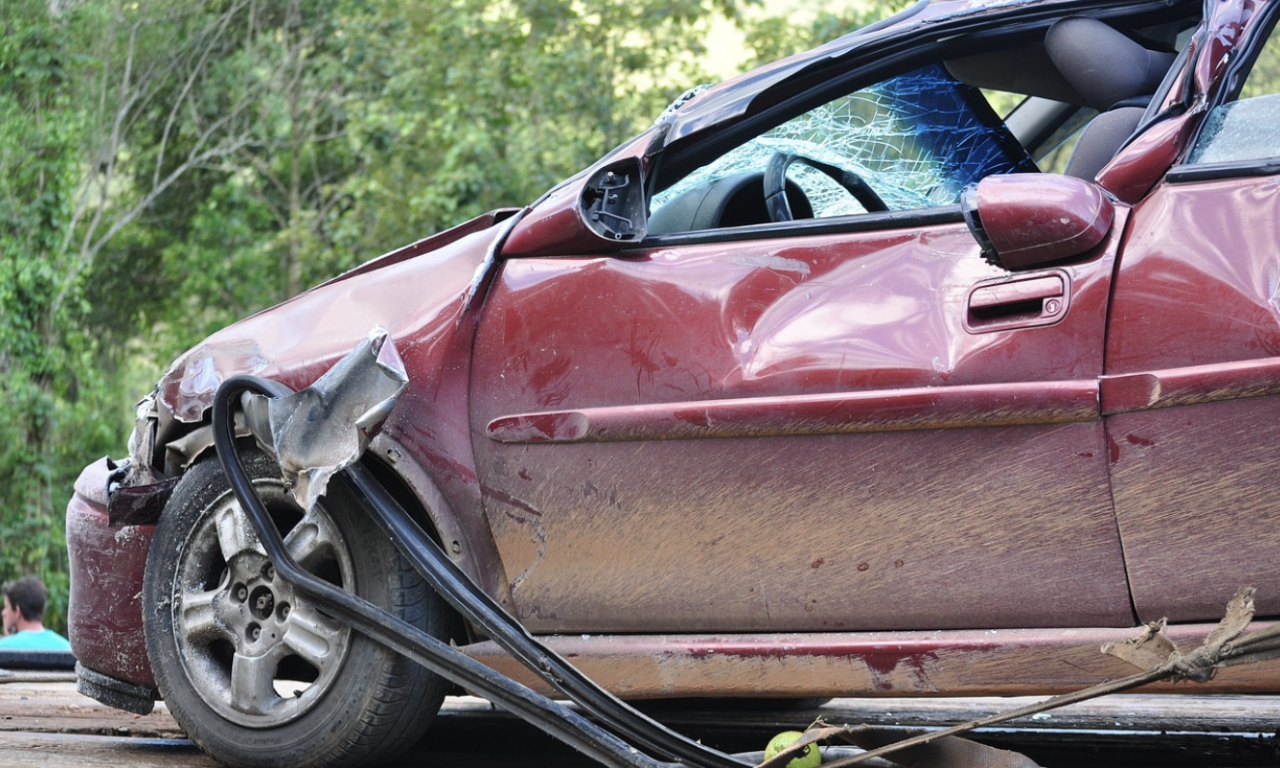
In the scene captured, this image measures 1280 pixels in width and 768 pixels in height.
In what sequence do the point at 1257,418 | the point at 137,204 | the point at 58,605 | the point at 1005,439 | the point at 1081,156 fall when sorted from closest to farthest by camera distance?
the point at 1257,418
the point at 1005,439
the point at 1081,156
the point at 58,605
the point at 137,204

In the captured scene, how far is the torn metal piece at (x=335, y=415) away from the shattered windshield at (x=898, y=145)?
0.92 m

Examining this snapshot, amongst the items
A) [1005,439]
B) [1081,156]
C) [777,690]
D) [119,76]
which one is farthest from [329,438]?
[119,76]

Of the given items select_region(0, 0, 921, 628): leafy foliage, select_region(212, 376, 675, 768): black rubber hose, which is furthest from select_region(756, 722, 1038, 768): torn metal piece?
select_region(0, 0, 921, 628): leafy foliage

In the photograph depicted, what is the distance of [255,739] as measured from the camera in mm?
3055

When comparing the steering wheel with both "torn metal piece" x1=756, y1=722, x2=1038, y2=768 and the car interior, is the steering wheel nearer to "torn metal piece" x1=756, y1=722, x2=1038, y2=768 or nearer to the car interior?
the car interior

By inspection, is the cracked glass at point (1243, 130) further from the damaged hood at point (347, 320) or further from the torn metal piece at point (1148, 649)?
the damaged hood at point (347, 320)

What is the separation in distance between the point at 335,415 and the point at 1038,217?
1464 mm

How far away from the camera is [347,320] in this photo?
124 inches

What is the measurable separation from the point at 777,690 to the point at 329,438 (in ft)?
3.47

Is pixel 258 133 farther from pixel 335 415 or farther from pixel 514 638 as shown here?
pixel 514 638

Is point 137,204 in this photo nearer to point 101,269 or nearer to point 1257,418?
point 101,269

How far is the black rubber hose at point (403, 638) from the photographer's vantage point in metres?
2.63

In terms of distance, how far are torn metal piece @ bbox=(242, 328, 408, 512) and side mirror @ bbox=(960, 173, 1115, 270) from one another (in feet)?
3.99

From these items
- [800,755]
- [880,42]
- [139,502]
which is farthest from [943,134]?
[139,502]
